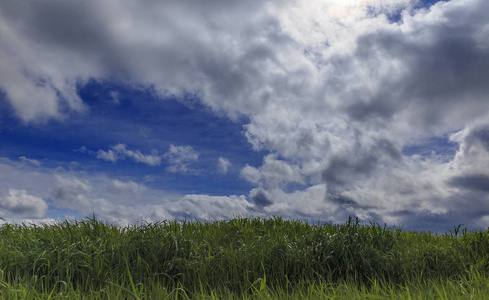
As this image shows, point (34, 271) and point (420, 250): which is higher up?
point (420, 250)

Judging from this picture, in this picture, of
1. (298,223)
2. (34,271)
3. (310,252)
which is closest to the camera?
(34,271)

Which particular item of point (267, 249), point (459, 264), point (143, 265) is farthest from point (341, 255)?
point (143, 265)

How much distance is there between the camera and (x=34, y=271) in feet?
18.5

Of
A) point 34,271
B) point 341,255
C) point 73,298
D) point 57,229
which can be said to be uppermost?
point 57,229

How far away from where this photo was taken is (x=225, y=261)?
6188 millimetres

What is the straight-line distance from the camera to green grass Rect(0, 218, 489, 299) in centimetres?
555

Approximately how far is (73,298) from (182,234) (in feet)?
9.54

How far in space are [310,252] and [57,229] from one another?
16.9 feet

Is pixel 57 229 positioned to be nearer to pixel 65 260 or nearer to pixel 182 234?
pixel 65 260

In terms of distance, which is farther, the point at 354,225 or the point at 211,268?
the point at 354,225

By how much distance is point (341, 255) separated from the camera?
21.2 ft

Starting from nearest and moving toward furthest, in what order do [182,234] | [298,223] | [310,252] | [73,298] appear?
[73,298] < [310,252] < [182,234] < [298,223]

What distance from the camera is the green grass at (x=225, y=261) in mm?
5555

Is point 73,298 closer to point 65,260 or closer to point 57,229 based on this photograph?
point 65,260
